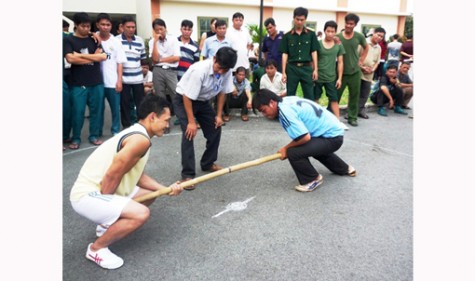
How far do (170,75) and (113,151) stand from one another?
3785 mm

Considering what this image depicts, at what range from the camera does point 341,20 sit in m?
18.7

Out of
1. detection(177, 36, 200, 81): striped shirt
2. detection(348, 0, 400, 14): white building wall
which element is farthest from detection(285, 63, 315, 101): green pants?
detection(348, 0, 400, 14): white building wall

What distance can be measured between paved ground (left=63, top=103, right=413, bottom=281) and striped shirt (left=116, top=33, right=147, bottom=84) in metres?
1.59

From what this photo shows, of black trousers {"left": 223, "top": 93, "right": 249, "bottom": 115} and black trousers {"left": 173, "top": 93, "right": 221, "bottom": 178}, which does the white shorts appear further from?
black trousers {"left": 223, "top": 93, "right": 249, "bottom": 115}

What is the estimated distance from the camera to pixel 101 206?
102 inches

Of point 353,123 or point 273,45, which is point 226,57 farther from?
point 273,45

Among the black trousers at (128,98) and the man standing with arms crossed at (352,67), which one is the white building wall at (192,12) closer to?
the man standing with arms crossed at (352,67)

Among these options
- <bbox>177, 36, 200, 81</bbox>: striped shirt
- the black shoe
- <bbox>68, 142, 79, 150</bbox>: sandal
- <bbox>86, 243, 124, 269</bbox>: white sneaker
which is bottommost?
<bbox>86, 243, 124, 269</bbox>: white sneaker

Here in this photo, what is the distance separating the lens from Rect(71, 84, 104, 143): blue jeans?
17.2ft

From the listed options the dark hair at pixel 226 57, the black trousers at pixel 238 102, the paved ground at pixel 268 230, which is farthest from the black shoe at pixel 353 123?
the dark hair at pixel 226 57

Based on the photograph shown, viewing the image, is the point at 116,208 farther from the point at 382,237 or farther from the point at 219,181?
the point at 382,237

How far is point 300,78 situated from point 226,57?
10.5 feet

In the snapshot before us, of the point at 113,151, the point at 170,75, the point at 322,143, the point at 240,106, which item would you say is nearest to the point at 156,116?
the point at 113,151

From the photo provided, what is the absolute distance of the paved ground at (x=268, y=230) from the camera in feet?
8.79
